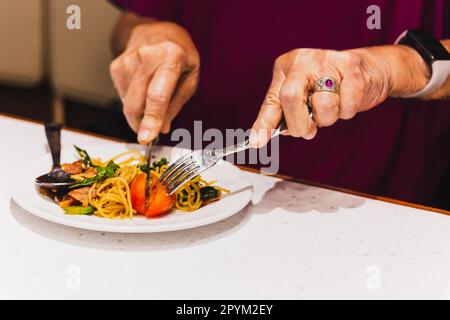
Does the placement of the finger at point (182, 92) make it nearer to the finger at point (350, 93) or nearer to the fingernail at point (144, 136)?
the fingernail at point (144, 136)

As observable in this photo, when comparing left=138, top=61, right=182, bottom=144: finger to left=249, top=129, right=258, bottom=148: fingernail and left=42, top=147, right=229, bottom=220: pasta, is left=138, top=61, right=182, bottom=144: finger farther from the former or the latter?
left=249, top=129, right=258, bottom=148: fingernail

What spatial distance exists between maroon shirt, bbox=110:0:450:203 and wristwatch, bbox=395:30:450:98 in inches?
8.7

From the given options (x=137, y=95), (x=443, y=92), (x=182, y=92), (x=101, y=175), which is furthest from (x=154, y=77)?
(x=443, y=92)

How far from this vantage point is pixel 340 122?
5.23ft

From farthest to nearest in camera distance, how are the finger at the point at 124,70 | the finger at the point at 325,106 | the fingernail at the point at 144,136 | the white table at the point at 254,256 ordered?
the finger at the point at 124,70
the fingernail at the point at 144,136
the finger at the point at 325,106
the white table at the point at 254,256

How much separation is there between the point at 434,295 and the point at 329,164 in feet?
2.67

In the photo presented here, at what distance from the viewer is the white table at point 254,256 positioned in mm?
810

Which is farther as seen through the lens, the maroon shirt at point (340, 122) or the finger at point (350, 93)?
the maroon shirt at point (340, 122)

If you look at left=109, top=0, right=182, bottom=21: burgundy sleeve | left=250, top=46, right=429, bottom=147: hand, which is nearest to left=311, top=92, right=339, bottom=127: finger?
left=250, top=46, right=429, bottom=147: hand

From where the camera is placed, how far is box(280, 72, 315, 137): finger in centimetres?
100

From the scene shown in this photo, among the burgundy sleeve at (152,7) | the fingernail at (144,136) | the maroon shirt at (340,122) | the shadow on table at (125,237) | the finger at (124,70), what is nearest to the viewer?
the shadow on table at (125,237)

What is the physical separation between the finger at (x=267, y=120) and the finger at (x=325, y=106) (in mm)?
63

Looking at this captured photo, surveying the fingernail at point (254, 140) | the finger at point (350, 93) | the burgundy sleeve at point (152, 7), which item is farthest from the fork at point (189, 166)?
the burgundy sleeve at point (152, 7)

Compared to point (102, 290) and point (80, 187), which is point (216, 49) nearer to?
point (80, 187)
